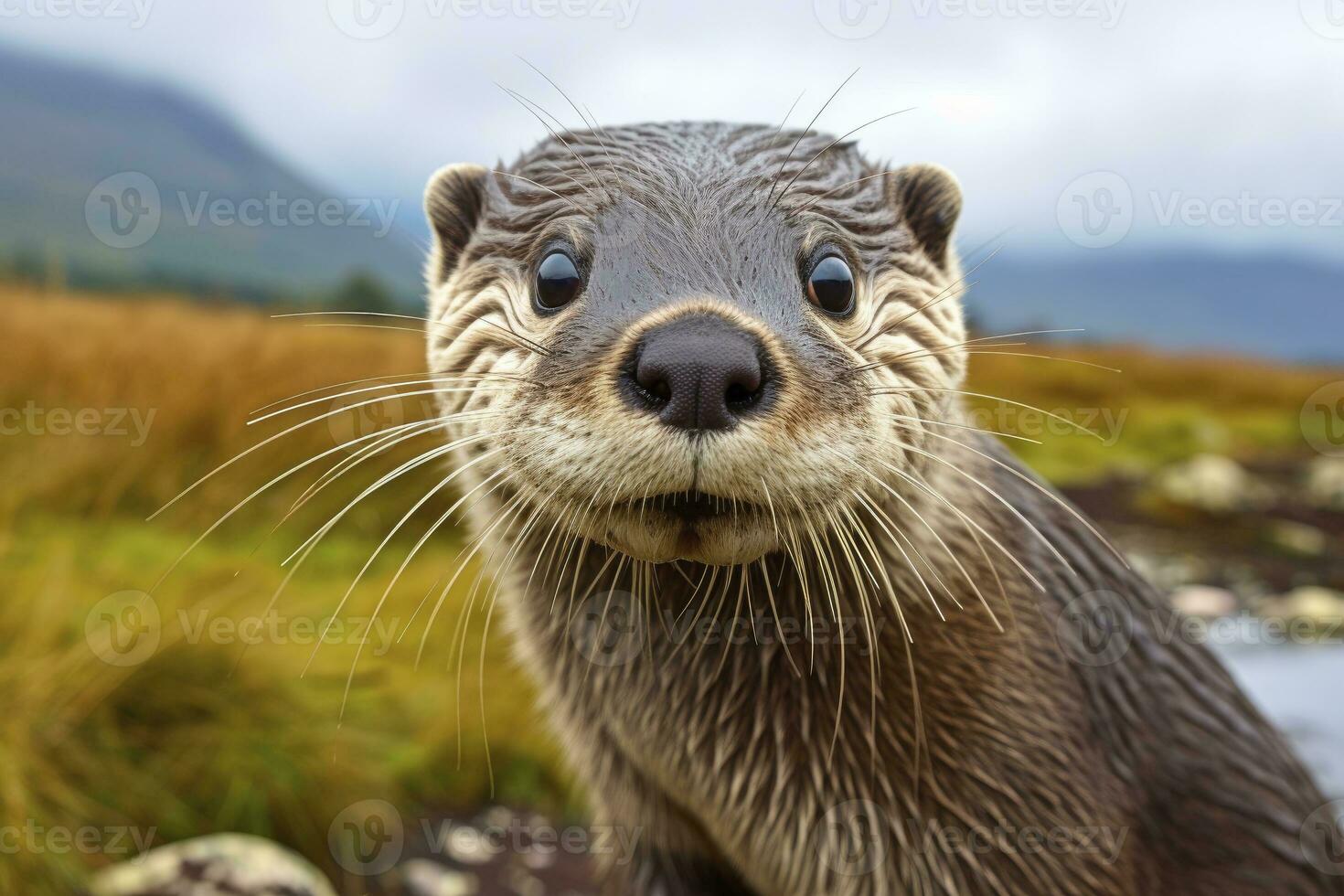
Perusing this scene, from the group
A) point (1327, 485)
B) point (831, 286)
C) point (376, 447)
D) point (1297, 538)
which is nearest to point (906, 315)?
point (831, 286)

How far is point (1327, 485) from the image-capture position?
1532 centimetres

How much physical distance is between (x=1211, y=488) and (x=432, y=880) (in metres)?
11.9

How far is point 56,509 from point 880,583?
6.33 meters

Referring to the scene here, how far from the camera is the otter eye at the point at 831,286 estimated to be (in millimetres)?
2246

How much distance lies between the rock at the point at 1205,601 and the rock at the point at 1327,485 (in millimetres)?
5865

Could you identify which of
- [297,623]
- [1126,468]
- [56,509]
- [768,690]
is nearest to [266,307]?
[56,509]

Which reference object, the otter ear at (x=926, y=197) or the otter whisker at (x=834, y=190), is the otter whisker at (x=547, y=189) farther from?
the otter ear at (x=926, y=197)

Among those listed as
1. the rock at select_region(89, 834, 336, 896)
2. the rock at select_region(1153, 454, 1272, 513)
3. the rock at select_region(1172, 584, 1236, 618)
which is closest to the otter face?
the rock at select_region(89, 834, 336, 896)

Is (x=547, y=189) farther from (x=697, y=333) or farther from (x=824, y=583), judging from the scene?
(x=824, y=583)

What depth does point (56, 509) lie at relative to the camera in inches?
272

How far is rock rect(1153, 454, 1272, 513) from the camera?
43.3 feet

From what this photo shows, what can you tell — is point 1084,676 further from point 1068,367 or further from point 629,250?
point 1068,367

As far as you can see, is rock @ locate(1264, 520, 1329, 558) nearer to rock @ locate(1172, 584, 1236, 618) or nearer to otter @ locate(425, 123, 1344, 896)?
rock @ locate(1172, 584, 1236, 618)

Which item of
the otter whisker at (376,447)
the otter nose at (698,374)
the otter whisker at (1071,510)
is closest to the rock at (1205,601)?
the otter whisker at (1071,510)
